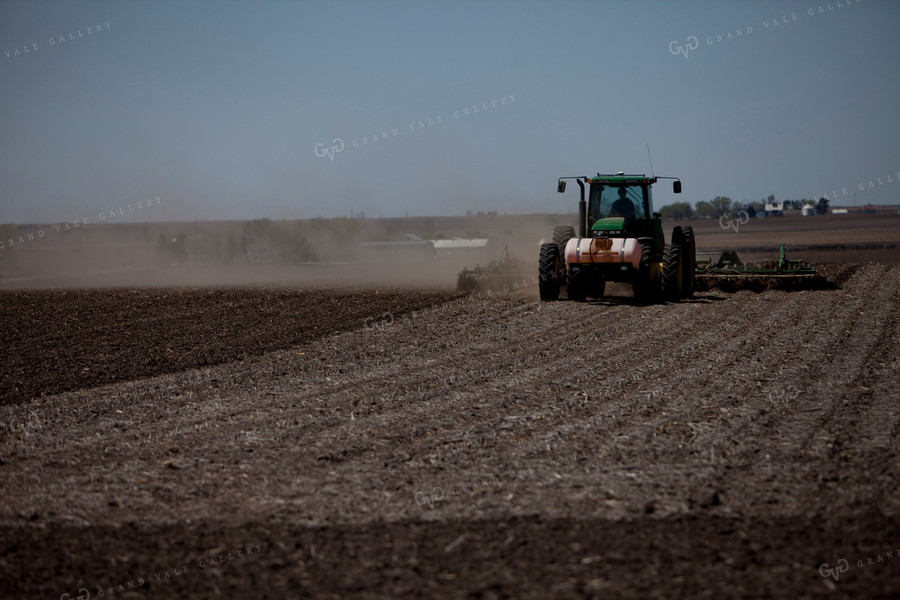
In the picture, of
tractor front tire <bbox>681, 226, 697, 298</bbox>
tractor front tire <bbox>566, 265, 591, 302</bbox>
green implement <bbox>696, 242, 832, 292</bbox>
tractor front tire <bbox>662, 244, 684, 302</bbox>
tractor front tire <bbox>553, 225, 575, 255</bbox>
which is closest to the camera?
tractor front tire <bbox>566, 265, 591, 302</bbox>

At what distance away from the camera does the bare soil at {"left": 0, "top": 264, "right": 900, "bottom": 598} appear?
203 inches

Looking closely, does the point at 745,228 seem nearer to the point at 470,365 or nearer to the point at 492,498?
the point at 470,365

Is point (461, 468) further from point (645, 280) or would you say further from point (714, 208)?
point (714, 208)

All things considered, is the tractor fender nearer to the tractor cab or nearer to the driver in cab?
the tractor cab

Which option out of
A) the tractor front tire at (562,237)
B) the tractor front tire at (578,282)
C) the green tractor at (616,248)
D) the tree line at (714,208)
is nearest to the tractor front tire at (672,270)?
the green tractor at (616,248)

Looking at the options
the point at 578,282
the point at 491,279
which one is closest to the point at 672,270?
the point at 578,282

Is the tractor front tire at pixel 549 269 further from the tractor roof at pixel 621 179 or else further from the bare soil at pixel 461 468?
the bare soil at pixel 461 468

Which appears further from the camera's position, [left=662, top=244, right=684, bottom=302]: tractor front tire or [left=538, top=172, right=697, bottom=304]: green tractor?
[left=662, top=244, right=684, bottom=302]: tractor front tire

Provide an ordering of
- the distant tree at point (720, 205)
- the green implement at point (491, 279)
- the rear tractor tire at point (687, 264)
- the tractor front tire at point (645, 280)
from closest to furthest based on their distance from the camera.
A: the tractor front tire at point (645, 280)
the rear tractor tire at point (687, 264)
the green implement at point (491, 279)
the distant tree at point (720, 205)

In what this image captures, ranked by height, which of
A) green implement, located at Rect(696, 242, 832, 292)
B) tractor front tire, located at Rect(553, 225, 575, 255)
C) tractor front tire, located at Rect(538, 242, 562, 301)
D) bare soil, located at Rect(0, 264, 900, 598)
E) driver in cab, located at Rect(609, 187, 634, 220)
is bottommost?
bare soil, located at Rect(0, 264, 900, 598)

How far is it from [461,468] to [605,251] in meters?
12.2

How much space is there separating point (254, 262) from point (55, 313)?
135 ft

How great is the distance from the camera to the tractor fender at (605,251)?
1870cm

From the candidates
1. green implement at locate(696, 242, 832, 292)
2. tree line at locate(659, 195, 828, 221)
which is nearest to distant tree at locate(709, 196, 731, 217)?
tree line at locate(659, 195, 828, 221)
